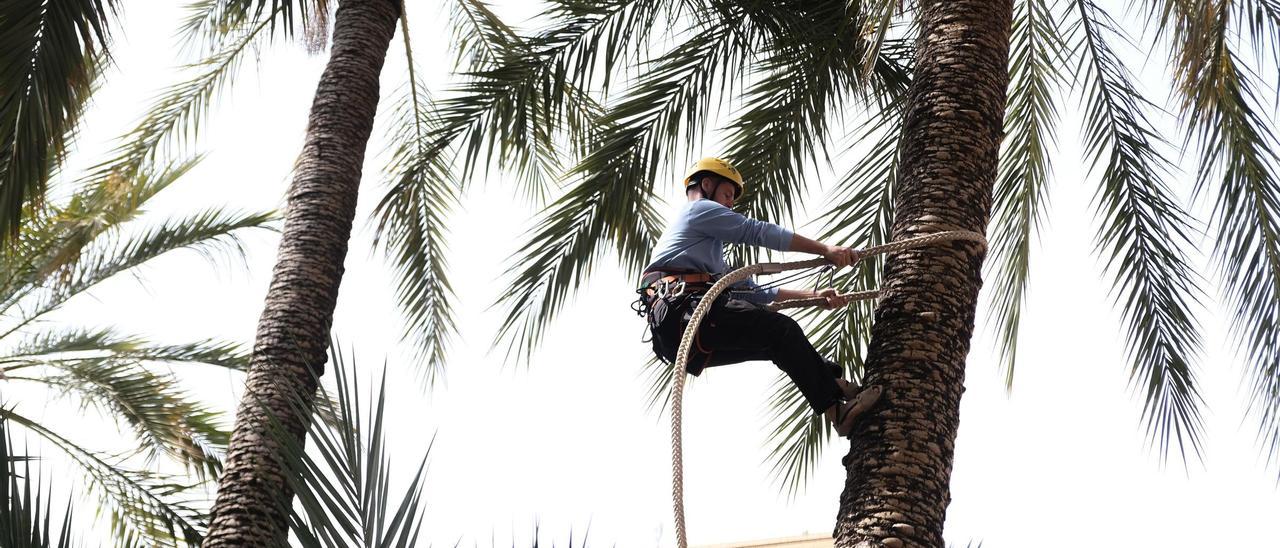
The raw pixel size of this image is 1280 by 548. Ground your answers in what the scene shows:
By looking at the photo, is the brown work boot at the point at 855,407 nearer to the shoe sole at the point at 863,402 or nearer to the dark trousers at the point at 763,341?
the shoe sole at the point at 863,402

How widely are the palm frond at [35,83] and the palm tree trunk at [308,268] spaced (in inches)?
48.6

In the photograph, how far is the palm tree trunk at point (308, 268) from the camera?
498cm

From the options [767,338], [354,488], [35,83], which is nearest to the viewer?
[354,488]

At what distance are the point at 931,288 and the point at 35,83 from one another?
12.5 ft


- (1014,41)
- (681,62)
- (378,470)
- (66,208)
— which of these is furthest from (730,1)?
(66,208)

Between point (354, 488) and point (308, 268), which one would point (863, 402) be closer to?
point (354, 488)

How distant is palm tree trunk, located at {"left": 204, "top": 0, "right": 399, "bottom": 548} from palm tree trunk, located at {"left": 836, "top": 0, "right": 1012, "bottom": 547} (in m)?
2.40

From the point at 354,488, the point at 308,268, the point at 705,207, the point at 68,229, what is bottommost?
the point at 354,488

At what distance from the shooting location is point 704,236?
13.5ft

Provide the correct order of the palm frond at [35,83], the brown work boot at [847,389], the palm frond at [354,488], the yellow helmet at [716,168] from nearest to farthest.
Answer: the palm frond at [354,488] → the brown work boot at [847,389] → the yellow helmet at [716,168] → the palm frond at [35,83]

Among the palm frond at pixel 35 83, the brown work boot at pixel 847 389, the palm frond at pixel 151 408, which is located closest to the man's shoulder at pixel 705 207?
the brown work boot at pixel 847 389

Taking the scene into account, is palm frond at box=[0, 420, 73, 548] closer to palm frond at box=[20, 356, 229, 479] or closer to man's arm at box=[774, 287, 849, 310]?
man's arm at box=[774, 287, 849, 310]

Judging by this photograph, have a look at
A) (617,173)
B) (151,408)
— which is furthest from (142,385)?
(617,173)

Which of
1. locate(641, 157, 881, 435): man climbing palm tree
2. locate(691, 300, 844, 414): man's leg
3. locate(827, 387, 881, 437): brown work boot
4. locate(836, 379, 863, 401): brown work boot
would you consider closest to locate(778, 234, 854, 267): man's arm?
locate(641, 157, 881, 435): man climbing palm tree
